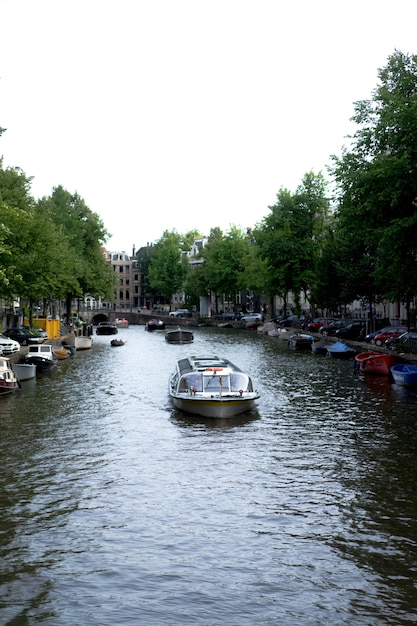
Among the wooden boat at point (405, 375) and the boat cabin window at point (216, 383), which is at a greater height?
A: the boat cabin window at point (216, 383)

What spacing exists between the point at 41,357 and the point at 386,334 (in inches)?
1074

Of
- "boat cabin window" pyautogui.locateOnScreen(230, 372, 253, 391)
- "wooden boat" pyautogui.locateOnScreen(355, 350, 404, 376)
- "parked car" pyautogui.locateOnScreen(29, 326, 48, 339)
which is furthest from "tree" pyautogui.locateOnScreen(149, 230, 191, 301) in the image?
"boat cabin window" pyautogui.locateOnScreen(230, 372, 253, 391)

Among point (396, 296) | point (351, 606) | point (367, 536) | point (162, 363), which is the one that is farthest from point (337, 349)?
point (351, 606)

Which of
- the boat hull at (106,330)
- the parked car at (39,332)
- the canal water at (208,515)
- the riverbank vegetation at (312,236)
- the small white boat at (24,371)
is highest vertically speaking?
the riverbank vegetation at (312,236)

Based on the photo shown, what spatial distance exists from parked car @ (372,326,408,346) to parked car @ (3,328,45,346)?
26.7 meters

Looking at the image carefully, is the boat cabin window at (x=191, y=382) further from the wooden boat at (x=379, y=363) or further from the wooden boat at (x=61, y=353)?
the wooden boat at (x=61, y=353)

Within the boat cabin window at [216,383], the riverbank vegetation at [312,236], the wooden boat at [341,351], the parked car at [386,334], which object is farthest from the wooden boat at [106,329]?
the boat cabin window at [216,383]

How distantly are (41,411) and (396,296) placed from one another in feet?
68.5

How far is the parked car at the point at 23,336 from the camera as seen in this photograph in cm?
6149

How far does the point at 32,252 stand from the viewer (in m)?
57.8

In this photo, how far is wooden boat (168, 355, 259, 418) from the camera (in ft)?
105

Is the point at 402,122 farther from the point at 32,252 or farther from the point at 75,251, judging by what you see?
the point at 75,251

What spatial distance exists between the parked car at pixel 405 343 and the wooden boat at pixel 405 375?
761cm

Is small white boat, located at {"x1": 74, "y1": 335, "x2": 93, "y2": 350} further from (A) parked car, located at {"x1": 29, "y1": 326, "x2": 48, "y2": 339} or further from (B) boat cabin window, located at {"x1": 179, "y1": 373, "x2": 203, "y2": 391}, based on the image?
(B) boat cabin window, located at {"x1": 179, "y1": 373, "x2": 203, "y2": 391}
